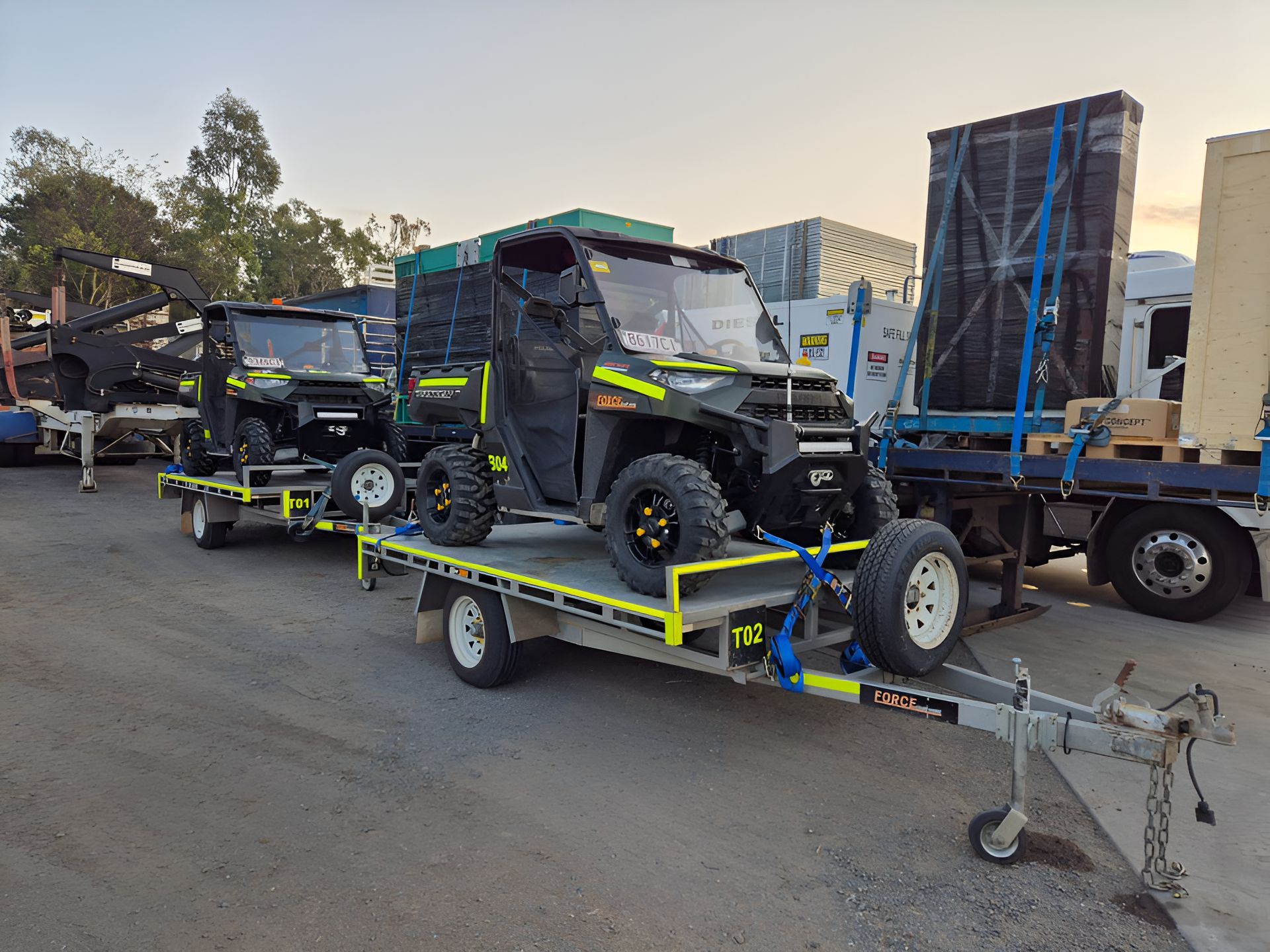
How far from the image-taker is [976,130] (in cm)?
708

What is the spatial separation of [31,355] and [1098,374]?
778 inches

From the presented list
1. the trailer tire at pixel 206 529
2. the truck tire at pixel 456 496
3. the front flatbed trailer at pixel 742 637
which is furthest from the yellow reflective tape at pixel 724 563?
the trailer tire at pixel 206 529

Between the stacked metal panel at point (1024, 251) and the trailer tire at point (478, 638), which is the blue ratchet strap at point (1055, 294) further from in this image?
the trailer tire at point (478, 638)

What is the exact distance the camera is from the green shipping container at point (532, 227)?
10070 mm

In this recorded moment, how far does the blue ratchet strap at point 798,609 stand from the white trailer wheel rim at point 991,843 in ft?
3.03

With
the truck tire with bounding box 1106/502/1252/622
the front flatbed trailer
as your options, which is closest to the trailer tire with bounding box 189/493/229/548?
→ the front flatbed trailer

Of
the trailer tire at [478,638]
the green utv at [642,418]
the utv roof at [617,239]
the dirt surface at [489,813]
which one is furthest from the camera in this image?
the utv roof at [617,239]

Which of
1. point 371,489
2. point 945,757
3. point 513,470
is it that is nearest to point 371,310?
point 371,489

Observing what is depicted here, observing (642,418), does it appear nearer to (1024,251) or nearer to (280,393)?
(1024,251)

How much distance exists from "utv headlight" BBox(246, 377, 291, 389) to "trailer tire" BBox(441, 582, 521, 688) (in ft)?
Result: 16.5

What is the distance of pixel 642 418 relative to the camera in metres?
4.75

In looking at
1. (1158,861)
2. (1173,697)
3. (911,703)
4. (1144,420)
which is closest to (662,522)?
(911,703)

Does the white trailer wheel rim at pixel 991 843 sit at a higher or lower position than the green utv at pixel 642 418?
lower

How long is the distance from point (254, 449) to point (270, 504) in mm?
643
